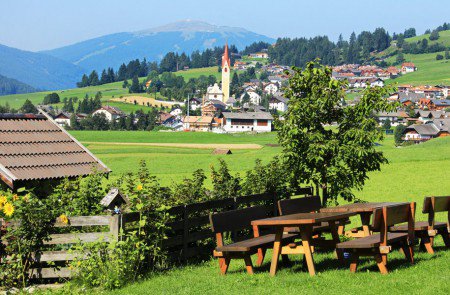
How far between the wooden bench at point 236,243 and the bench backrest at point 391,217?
5.96 feet

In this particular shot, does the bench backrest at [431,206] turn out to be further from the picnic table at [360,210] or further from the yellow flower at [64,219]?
the yellow flower at [64,219]

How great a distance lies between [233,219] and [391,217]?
264 cm

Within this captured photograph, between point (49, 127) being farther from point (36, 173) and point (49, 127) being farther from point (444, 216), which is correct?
point (444, 216)

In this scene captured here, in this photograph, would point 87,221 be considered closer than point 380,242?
No

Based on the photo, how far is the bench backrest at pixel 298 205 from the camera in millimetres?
13000

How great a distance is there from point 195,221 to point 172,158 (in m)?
Result: 51.0

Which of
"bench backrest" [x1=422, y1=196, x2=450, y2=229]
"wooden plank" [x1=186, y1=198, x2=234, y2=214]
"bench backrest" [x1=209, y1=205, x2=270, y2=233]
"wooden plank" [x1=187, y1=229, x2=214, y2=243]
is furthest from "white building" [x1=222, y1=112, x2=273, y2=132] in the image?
"bench backrest" [x1=209, y1=205, x2=270, y2=233]

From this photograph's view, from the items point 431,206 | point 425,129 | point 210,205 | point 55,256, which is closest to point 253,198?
point 210,205

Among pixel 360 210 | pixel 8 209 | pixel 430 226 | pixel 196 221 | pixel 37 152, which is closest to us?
pixel 8 209

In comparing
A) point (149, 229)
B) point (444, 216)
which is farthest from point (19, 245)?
point (444, 216)

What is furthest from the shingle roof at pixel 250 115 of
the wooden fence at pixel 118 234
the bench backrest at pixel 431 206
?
the bench backrest at pixel 431 206

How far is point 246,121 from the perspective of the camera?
523 ft

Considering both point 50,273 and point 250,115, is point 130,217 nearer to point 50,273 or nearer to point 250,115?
point 50,273

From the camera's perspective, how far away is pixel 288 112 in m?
16.8
